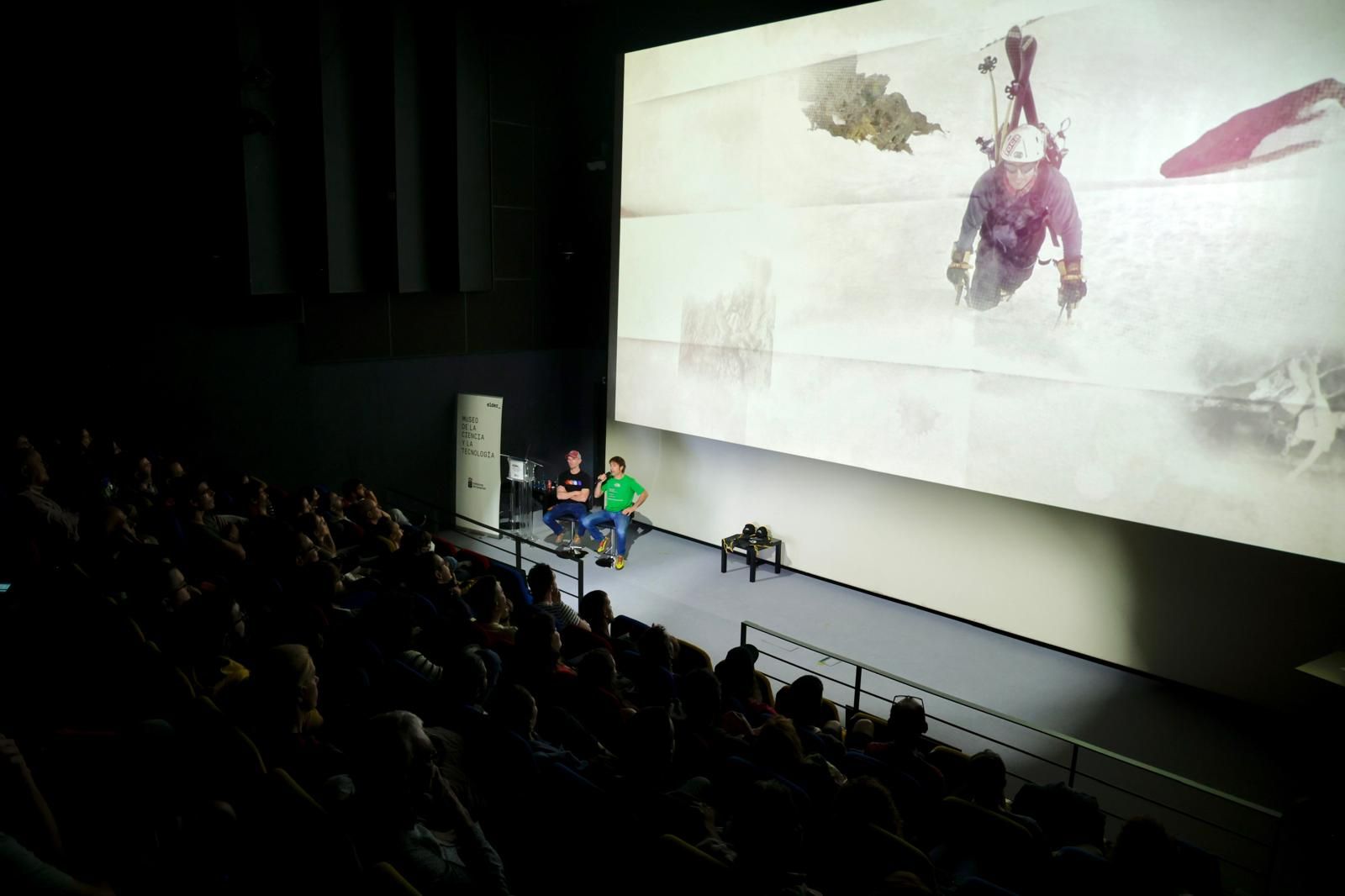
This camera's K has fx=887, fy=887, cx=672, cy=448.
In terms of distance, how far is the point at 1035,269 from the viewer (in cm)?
602

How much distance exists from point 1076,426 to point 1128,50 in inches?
93.2

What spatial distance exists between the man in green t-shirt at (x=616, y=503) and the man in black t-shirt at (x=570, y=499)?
6.0 inches

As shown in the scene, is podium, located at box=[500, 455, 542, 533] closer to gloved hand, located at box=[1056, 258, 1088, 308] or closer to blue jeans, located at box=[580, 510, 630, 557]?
blue jeans, located at box=[580, 510, 630, 557]

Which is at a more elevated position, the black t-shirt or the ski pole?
the ski pole

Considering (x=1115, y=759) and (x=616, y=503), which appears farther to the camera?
(x=616, y=503)

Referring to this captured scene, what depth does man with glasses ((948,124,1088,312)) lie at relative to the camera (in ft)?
19.2

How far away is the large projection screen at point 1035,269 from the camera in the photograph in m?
5.02

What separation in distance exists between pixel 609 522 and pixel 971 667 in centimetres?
357

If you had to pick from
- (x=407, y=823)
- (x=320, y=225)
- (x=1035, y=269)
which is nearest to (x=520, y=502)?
(x=320, y=225)

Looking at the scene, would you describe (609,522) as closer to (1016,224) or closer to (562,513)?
(562,513)

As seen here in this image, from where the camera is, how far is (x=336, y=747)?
10.1 feet

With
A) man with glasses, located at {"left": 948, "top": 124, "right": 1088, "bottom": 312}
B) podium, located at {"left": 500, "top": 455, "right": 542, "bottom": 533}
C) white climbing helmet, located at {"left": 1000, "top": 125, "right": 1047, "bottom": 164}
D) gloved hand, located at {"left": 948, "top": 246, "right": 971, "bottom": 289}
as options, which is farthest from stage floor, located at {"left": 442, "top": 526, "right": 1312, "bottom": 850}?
white climbing helmet, located at {"left": 1000, "top": 125, "right": 1047, "bottom": 164}

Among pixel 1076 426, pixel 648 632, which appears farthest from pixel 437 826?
pixel 1076 426

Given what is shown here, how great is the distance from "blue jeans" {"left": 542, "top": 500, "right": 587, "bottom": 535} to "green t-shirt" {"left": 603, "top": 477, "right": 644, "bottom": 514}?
263 mm
